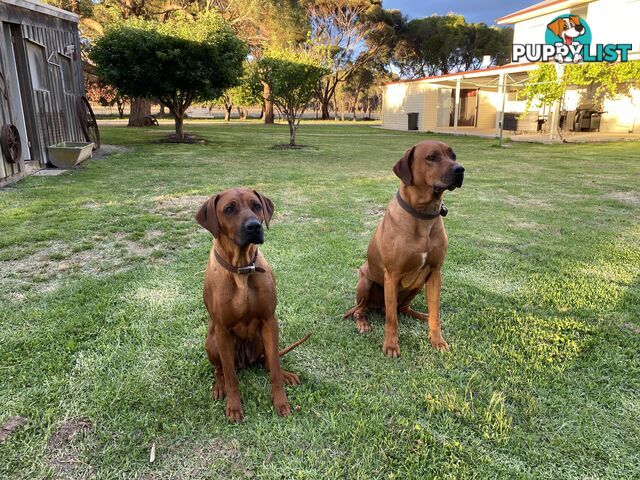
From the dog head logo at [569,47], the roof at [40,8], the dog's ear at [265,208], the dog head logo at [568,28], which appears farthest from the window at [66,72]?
the dog head logo at [568,28]

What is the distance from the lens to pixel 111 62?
46.2ft

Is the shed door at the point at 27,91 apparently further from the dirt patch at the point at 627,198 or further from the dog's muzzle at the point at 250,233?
the dirt patch at the point at 627,198

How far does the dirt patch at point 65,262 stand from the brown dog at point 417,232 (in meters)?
2.52

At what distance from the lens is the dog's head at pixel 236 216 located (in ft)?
6.30

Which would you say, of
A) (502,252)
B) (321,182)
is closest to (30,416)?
(502,252)

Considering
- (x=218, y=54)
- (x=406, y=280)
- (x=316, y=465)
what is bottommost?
→ (x=316, y=465)

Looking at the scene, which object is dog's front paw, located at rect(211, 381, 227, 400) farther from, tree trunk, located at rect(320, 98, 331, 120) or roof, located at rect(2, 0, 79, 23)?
tree trunk, located at rect(320, 98, 331, 120)

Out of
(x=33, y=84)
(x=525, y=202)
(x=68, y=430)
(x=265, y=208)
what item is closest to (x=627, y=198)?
(x=525, y=202)

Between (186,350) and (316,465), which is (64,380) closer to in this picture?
(186,350)

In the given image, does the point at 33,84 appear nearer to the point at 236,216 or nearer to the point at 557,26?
the point at 236,216

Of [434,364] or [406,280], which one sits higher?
[406,280]

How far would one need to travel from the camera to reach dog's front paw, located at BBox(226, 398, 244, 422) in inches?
83.4

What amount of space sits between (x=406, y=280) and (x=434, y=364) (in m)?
0.52

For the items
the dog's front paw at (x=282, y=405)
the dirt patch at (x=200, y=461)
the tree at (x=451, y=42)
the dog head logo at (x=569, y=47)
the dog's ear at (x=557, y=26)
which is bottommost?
the dirt patch at (x=200, y=461)
